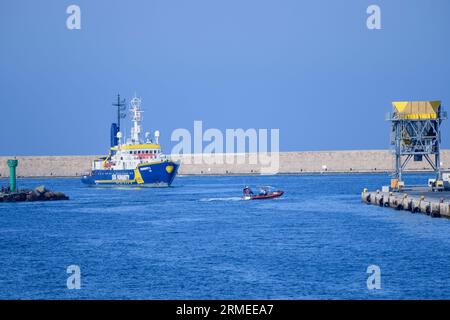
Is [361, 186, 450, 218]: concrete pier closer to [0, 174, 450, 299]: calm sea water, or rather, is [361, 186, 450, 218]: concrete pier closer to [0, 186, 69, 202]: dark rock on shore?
[0, 174, 450, 299]: calm sea water

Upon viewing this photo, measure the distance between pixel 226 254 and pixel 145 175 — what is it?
7491 cm

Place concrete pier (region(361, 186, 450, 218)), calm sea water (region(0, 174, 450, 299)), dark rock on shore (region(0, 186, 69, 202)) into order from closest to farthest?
calm sea water (region(0, 174, 450, 299)) → concrete pier (region(361, 186, 450, 218)) → dark rock on shore (region(0, 186, 69, 202))

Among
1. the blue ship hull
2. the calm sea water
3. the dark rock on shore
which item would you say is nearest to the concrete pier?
the calm sea water

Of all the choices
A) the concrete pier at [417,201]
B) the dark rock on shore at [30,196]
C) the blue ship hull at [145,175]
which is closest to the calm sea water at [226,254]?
the concrete pier at [417,201]

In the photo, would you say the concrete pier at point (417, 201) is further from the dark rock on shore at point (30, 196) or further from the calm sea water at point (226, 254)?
the dark rock on shore at point (30, 196)

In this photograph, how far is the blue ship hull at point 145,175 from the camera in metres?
115

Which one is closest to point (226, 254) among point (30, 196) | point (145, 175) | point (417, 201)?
point (417, 201)

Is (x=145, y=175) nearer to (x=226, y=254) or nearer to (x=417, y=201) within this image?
(x=417, y=201)

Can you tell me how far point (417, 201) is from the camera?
57.5 metres

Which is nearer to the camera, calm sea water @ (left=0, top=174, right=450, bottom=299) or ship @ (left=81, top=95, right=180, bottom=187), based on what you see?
calm sea water @ (left=0, top=174, right=450, bottom=299)

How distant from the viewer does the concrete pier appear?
53.3m

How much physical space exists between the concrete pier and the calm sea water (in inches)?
25.1

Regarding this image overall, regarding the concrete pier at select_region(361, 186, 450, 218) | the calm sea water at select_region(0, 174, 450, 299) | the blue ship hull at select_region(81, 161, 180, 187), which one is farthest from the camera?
the blue ship hull at select_region(81, 161, 180, 187)
